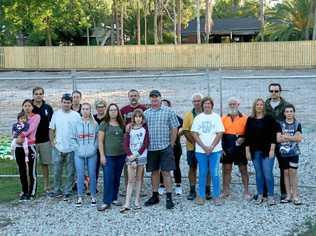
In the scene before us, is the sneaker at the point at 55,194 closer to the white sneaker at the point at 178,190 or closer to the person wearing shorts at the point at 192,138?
the white sneaker at the point at 178,190

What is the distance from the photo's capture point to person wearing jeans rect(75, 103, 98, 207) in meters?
9.77

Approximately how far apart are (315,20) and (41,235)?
139 ft

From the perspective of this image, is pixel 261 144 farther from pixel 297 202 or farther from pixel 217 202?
pixel 217 202

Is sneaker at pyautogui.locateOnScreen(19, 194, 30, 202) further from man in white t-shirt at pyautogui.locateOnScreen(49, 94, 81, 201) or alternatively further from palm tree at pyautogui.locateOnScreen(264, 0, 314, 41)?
palm tree at pyautogui.locateOnScreen(264, 0, 314, 41)

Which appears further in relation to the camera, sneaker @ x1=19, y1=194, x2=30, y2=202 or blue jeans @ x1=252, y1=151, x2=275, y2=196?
sneaker @ x1=19, y1=194, x2=30, y2=202

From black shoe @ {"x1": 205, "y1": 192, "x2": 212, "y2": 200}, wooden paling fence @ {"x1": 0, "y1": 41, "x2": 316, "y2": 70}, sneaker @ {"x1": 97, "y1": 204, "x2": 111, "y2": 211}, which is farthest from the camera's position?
wooden paling fence @ {"x1": 0, "y1": 41, "x2": 316, "y2": 70}

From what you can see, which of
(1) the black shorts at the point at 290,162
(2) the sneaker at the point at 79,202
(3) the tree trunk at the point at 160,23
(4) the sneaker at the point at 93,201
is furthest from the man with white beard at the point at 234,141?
(3) the tree trunk at the point at 160,23

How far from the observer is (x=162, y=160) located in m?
9.61

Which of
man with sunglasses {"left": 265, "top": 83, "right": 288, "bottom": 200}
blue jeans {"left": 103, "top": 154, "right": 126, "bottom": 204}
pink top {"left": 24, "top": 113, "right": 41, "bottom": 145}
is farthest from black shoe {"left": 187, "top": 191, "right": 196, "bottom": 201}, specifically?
pink top {"left": 24, "top": 113, "right": 41, "bottom": 145}

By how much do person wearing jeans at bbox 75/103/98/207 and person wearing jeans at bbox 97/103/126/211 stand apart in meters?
0.26

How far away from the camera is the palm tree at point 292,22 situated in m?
49.7

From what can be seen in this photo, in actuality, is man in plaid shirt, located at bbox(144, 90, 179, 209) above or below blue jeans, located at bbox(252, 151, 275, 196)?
above

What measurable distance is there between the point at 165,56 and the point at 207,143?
36.8 metres

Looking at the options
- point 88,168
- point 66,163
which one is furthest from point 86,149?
point 66,163
